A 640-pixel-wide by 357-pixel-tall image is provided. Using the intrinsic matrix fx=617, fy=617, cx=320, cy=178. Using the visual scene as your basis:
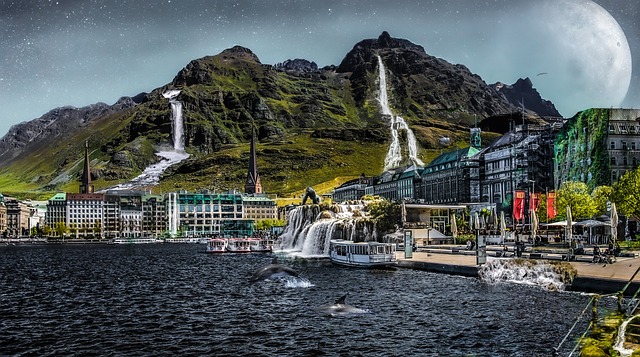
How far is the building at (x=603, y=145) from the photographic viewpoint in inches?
5486

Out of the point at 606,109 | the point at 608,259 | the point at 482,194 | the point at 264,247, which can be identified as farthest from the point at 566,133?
the point at 608,259

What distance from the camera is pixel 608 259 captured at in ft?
197

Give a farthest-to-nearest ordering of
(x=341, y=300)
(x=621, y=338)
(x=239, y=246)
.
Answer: (x=239, y=246) → (x=341, y=300) → (x=621, y=338)

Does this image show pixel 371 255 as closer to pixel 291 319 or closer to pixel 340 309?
pixel 340 309

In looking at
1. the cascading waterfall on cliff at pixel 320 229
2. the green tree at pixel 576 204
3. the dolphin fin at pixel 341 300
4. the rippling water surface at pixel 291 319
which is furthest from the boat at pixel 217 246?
the dolphin fin at pixel 341 300

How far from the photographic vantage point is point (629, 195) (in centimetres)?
8538

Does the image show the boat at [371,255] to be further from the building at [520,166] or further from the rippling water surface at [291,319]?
the building at [520,166]

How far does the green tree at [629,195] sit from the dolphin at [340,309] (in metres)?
54.1

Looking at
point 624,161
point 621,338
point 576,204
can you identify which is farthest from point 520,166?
point 621,338

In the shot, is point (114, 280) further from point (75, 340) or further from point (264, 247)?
point (264, 247)

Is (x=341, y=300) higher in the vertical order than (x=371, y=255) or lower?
lower

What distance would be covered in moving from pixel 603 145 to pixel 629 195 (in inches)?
2371

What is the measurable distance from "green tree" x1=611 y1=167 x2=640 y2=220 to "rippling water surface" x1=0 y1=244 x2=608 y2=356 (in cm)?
3286

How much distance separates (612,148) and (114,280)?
112220mm
